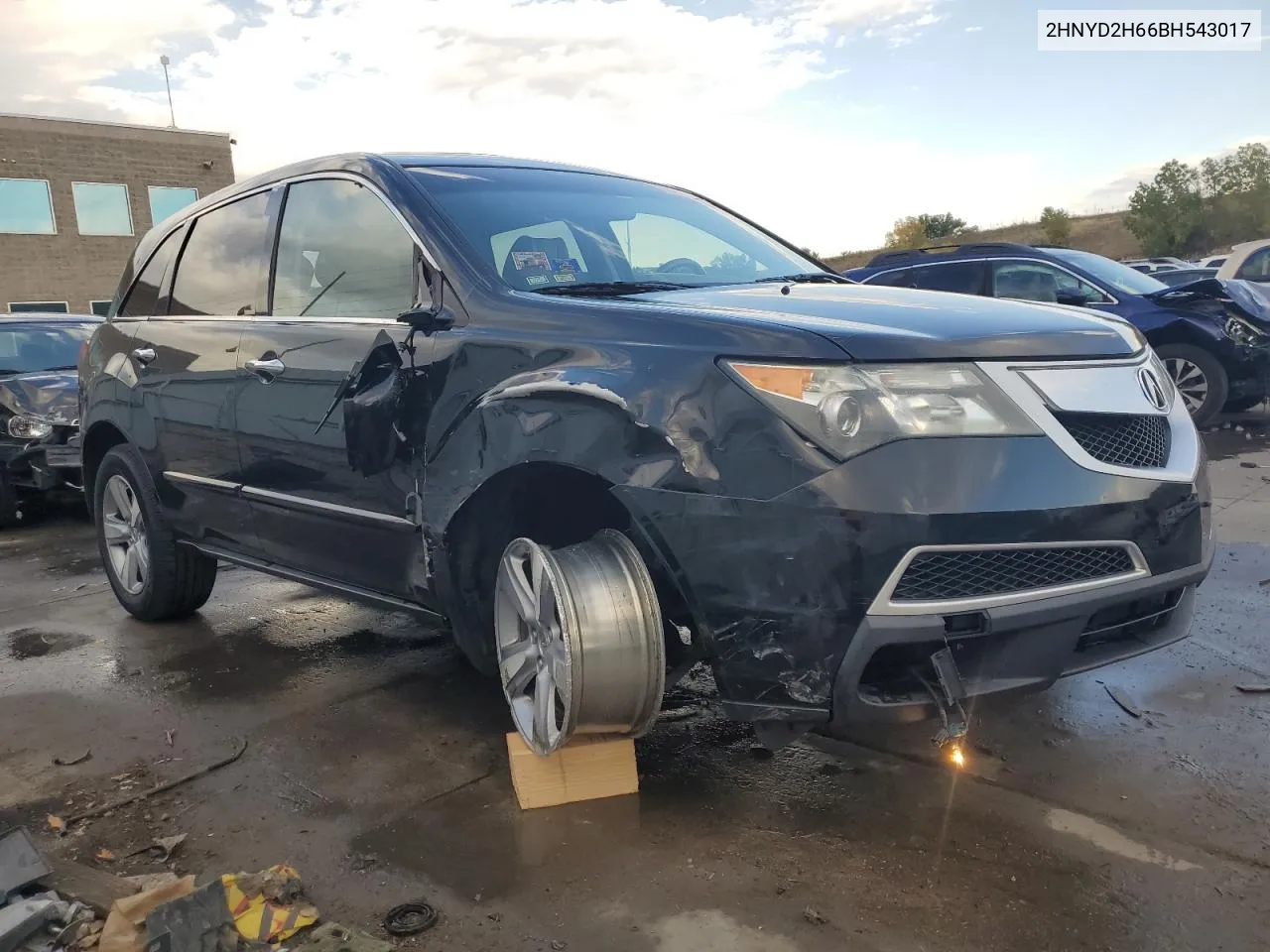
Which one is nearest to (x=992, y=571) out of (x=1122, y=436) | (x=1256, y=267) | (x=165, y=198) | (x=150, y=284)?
(x=1122, y=436)

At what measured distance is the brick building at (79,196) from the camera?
2695 cm

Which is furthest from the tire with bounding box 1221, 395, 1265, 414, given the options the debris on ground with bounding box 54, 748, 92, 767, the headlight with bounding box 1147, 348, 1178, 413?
the debris on ground with bounding box 54, 748, 92, 767

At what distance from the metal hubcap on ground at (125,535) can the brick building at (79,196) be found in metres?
25.5

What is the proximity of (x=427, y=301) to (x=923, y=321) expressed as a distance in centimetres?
146

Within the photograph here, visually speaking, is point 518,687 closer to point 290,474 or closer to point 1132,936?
point 290,474

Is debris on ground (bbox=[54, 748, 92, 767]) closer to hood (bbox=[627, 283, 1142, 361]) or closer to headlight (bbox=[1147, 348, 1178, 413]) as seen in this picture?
hood (bbox=[627, 283, 1142, 361])

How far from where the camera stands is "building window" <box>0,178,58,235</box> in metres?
26.8

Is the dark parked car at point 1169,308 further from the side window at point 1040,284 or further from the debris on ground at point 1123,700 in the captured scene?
the debris on ground at point 1123,700

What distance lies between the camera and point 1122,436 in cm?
246

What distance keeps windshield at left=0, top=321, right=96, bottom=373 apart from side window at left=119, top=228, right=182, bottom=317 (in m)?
3.88

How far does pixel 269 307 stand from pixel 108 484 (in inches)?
70.2

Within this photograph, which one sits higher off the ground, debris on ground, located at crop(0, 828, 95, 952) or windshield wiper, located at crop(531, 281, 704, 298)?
windshield wiper, located at crop(531, 281, 704, 298)

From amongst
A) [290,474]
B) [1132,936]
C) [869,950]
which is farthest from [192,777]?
[1132,936]

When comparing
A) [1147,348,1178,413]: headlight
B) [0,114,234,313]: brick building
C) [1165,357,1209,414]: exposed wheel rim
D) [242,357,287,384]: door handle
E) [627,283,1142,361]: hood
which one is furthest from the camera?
[0,114,234,313]: brick building
